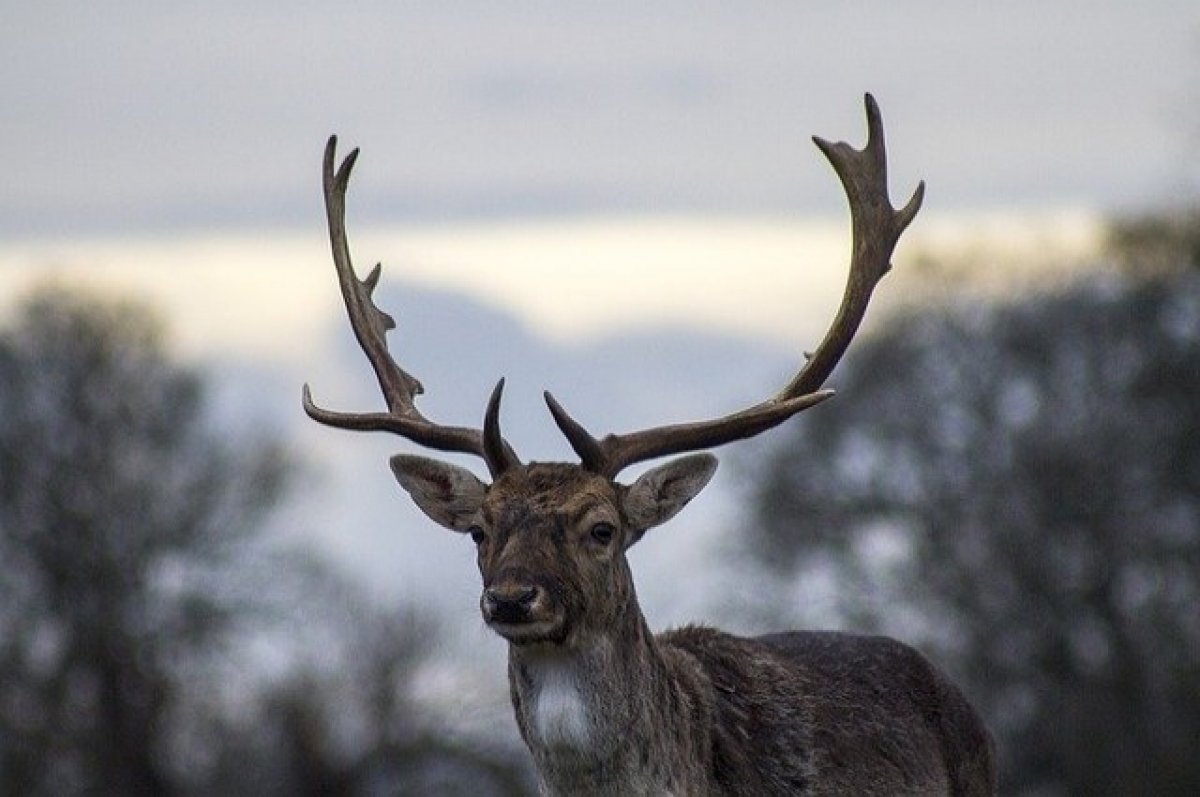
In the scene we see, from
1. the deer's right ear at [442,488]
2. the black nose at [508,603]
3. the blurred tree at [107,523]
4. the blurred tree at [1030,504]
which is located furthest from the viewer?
the blurred tree at [107,523]

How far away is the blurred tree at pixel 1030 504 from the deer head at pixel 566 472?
37.0 m

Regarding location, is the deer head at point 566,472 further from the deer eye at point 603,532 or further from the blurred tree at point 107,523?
the blurred tree at point 107,523

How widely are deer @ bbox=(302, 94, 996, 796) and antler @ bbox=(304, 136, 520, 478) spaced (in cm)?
1

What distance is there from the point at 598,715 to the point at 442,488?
153cm

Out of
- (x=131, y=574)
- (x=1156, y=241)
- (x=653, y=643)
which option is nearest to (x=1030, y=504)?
(x=1156, y=241)

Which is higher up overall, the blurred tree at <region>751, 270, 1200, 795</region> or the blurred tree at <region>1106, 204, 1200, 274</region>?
the blurred tree at <region>1106, 204, 1200, 274</region>

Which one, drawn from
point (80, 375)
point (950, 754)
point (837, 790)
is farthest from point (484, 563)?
point (80, 375)

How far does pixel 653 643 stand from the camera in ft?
51.9

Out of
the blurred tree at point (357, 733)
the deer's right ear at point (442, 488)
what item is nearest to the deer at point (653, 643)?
the deer's right ear at point (442, 488)

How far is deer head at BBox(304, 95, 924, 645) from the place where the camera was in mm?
14977

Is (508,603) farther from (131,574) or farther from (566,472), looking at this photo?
(131,574)

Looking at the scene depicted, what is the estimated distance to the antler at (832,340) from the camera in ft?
52.0

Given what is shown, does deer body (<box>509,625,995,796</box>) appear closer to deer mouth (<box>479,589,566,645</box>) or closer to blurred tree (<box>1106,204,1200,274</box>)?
deer mouth (<box>479,589,566,645</box>)

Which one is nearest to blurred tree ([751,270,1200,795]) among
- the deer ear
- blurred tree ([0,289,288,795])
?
blurred tree ([0,289,288,795])
